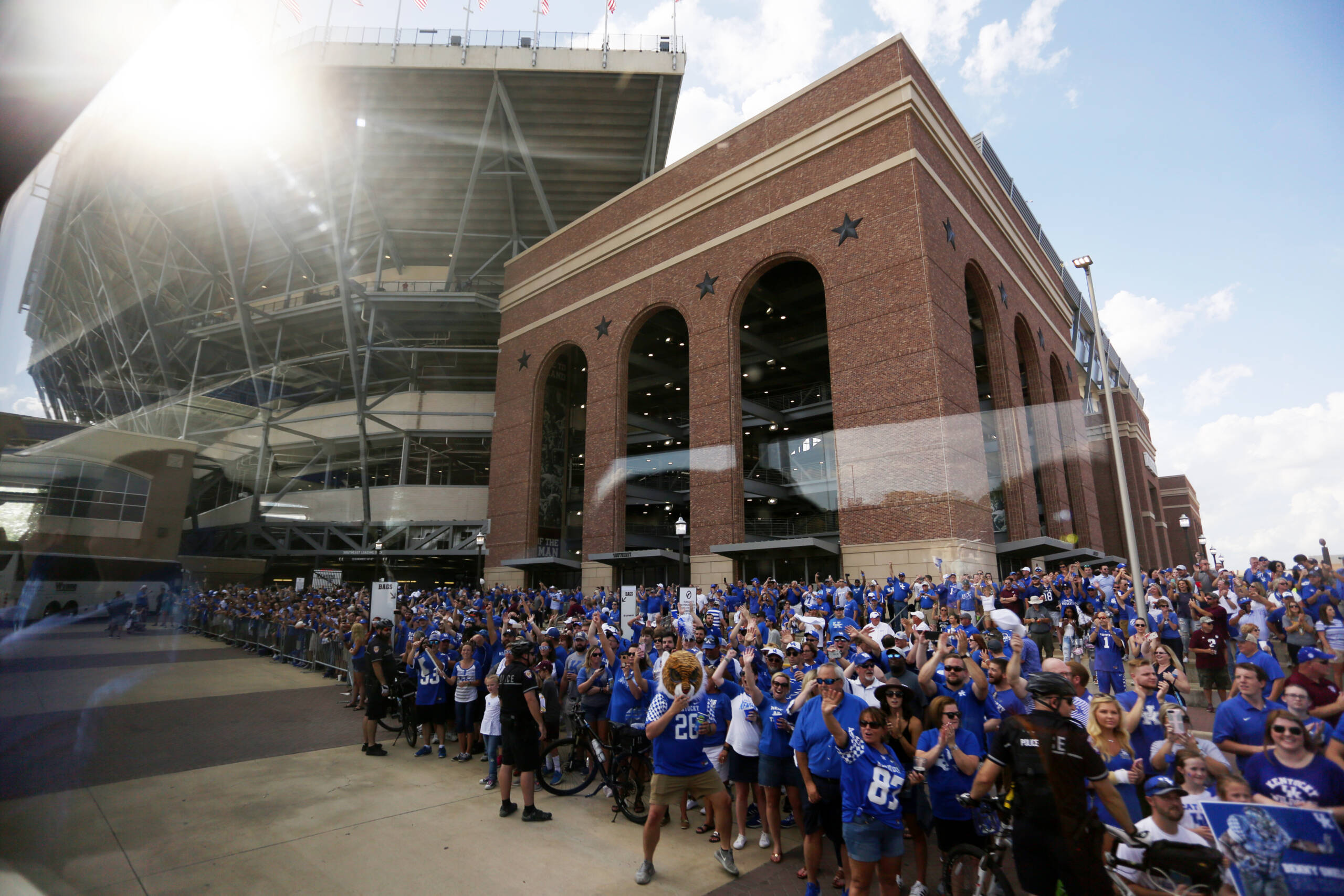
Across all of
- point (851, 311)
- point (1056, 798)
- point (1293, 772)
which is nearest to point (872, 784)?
point (1056, 798)

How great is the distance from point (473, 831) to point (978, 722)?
213 inches

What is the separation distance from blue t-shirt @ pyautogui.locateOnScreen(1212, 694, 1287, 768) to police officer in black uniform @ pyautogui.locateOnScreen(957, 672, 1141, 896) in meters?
2.09

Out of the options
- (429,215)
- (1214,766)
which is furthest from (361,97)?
(1214,766)

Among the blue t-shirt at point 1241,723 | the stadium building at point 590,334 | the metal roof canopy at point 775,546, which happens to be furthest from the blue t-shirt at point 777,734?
the metal roof canopy at point 775,546

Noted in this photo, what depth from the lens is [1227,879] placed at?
3404 mm

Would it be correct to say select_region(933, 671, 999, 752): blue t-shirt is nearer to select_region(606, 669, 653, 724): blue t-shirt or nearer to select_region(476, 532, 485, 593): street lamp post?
select_region(606, 669, 653, 724): blue t-shirt

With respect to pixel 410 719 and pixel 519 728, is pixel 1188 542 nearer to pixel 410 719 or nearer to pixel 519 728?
pixel 410 719

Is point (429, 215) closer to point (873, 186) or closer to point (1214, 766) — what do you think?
point (873, 186)

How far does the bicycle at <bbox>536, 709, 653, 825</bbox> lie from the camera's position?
7.64m

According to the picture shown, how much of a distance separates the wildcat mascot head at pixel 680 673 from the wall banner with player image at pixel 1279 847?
377cm

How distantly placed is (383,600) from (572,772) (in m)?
9.85

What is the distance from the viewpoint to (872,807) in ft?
15.2

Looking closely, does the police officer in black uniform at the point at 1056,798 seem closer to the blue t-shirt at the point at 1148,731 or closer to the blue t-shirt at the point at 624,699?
the blue t-shirt at the point at 1148,731

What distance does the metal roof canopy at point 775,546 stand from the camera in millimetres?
23000
